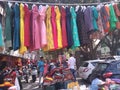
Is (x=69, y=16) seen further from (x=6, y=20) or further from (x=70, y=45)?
(x=6, y=20)

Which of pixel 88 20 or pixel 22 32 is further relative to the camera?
pixel 88 20

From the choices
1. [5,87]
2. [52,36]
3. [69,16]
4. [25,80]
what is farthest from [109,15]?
[25,80]

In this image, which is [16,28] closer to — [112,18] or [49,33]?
[49,33]

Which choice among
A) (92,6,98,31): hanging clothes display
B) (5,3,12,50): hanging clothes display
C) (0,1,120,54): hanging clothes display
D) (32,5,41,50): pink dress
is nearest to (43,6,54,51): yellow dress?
(0,1,120,54): hanging clothes display

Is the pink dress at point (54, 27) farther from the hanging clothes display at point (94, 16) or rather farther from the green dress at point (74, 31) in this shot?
the hanging clothes display at point (94, 16)

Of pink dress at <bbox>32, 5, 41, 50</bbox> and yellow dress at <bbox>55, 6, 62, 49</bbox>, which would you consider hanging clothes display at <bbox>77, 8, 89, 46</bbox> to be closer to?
yellow dress at <bbox>55, 6, 62, 49</bbox>

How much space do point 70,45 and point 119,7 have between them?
5.07 ft

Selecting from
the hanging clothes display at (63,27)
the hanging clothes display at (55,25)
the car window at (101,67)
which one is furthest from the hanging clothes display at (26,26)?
the car window at (101,67)

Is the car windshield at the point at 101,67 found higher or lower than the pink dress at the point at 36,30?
lower

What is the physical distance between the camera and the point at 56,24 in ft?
20.5

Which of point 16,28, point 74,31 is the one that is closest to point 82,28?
point 74,31

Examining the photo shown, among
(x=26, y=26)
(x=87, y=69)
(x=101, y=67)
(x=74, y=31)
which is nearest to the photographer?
(x=26, y=26)

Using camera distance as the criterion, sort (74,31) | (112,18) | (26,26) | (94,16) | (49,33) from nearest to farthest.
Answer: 1. (26,26)
2. (49,33)
3. (74,31)
4. (94,16)
5. (112,18)

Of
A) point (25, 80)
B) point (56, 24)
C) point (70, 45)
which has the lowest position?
point (25, 80)
